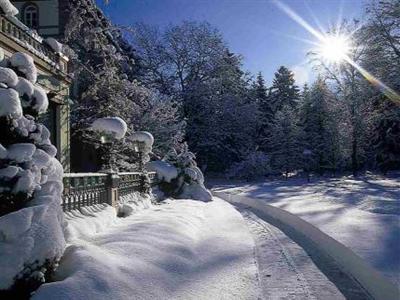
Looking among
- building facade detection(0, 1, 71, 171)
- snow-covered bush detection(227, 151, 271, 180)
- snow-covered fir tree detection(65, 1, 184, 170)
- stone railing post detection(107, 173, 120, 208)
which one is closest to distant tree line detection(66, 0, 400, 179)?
snow-covered bush detection(227, 151, 271, 180)

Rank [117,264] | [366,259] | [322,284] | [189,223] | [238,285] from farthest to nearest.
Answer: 1. [189,223]
2. [366,259]
3. [322,284]
4. [238,285]
5. [117,264]

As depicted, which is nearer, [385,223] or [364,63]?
[385,223]

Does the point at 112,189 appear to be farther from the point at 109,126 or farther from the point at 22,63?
the point at 22,63

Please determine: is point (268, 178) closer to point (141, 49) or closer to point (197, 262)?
point (141, 49)

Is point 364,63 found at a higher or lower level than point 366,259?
higher

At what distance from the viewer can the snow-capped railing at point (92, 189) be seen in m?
7.39

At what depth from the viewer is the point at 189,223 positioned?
9289 millimetres

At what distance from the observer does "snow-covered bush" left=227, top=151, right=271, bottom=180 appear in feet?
124

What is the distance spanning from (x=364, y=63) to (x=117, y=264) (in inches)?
774

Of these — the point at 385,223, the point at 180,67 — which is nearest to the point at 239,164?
the point at 180,67

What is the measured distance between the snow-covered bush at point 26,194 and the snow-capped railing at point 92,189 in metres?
1.95

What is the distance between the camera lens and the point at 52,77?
40.5 feet

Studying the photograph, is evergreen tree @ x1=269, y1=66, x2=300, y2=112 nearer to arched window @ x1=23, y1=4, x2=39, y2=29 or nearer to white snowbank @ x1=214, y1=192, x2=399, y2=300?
arched window @ x1=23, y1=4, x2=39, y2=29

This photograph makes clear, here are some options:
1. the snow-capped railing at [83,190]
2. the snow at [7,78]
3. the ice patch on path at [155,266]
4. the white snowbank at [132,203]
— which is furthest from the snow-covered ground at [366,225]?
the snow at [7,78]
